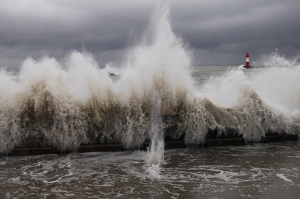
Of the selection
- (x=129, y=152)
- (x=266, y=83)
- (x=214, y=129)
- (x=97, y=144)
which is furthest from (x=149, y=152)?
(x=266, y=83)

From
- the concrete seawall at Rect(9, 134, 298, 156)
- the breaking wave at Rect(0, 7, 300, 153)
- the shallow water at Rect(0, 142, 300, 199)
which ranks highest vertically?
the breaking wave at Rect(0, 7, 300, 153)

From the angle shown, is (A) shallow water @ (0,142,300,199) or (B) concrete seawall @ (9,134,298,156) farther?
(B) concrete seawall @ (9,134,298,156)

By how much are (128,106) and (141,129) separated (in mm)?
764

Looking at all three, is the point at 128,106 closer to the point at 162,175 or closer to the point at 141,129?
the point at 141,129

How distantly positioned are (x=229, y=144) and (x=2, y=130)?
546cm

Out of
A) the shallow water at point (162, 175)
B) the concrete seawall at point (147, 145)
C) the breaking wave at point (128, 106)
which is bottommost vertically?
the shallow water at point (162, 175)

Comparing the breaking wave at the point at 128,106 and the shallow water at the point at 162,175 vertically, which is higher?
the breaking wave at the point at 128,106

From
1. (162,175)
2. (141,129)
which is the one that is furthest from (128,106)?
(162,175)

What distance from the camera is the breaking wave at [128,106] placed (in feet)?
25.3

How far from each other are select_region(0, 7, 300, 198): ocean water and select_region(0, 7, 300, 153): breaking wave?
26mm

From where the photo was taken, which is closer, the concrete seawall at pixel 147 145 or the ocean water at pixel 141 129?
the ocean water at pixel 141 129

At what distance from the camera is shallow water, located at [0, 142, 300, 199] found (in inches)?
186

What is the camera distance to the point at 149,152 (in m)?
6.92

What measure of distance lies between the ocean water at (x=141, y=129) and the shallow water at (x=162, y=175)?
0.02m
